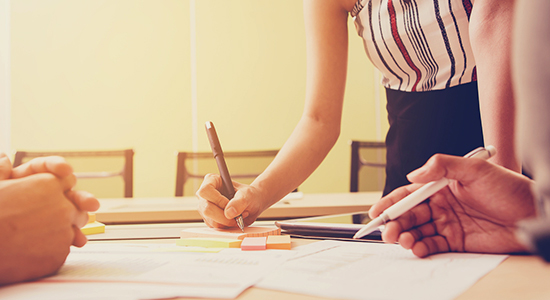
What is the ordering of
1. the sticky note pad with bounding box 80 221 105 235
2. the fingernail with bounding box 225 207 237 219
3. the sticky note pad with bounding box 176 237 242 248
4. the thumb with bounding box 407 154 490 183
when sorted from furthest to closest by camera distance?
the sticky note pad with bounding box 80 221 105 235 < the fingernail with bounding box 225 207 237 219 < the sticky note pad with bounding box 176 237 242 248 < the thumb with bounding box 407 154 490 183

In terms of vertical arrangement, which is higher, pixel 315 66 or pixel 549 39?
pixel 315 66

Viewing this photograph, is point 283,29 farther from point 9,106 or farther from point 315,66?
point 315,66

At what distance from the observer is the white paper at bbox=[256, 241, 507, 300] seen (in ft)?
1.02

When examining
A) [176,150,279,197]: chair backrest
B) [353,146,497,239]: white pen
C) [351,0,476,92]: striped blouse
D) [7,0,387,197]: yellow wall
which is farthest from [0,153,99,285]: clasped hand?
[7,0,387,197]: yellow wall

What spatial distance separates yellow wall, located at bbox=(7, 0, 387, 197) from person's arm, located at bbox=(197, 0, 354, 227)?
2558 mm

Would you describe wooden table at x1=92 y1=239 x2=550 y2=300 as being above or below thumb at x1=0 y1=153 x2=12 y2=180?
below

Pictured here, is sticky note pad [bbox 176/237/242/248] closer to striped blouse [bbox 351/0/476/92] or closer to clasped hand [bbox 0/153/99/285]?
clasped hand [bbox 0/153/99/285]

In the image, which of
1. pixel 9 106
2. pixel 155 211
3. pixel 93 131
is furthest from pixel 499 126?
pixel 9 106

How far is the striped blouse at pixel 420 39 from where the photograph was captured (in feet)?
2.89

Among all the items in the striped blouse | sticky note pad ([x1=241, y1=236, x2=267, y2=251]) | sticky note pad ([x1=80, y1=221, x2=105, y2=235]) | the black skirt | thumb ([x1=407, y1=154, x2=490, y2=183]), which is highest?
the striped blouse

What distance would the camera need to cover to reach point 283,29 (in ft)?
12.0

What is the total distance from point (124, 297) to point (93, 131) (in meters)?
3.43

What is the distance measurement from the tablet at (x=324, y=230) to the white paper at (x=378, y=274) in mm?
112

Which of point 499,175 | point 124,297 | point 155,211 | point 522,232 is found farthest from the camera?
point 155,211
